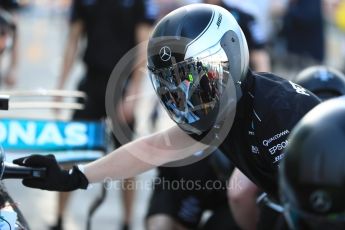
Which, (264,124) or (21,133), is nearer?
(264,124)

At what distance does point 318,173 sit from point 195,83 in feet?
3.10

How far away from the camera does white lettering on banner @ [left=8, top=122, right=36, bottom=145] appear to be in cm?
359

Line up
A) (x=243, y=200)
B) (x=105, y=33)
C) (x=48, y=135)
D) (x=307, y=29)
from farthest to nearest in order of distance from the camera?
(x=307, y=29) → (x=105, y=33) → (x=243, y=200) → (x=48, y=135)

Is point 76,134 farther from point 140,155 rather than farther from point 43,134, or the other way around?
point 140,155

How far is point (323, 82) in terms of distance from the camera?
439 centimetres

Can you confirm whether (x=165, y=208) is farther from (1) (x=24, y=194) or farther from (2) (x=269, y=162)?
(1) (x=24, y=194)

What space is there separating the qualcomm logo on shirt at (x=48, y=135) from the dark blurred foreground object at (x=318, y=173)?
5.48 ft

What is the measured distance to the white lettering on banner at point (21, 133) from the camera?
11.8 feet

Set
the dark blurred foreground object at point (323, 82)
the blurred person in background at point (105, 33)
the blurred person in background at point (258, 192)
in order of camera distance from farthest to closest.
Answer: the blurred person in background at point (105, 33), the dark blurred foreground object at point (323, 82), the blurred person in background at point (258, 192)

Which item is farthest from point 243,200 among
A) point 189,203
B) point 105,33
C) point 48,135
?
point 105,33

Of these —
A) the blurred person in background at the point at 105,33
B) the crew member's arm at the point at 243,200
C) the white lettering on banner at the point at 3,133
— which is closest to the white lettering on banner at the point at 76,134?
the white lettering on banner at the point at 3,133

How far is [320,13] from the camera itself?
9539 mm

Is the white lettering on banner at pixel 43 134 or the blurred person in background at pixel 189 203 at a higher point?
the white lettering on banner at pixel 43 134

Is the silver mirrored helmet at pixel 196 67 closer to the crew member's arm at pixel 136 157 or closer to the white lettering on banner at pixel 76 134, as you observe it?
the crew member's arm at pixel 136 157
